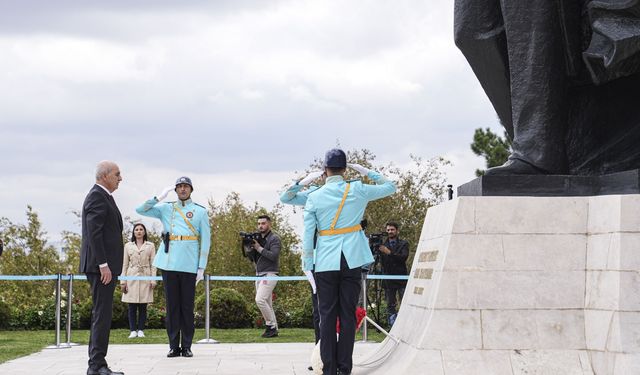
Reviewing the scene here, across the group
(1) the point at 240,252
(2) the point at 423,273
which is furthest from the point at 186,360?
(1) the point at 240,252

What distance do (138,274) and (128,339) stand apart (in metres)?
1.58

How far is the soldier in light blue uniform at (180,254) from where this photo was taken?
33.8 ft

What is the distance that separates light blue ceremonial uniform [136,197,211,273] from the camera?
10.4m

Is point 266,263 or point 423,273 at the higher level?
point 423,273

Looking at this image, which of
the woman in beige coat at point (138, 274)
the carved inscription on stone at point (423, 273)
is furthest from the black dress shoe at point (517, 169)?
the woman in beige coat at point (138, 274)

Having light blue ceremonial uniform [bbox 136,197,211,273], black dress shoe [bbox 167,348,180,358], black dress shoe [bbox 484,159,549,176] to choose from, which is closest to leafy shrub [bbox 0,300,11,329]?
light blue ceremonial uniform [bbox 136,197,211,273]

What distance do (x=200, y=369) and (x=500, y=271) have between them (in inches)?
138

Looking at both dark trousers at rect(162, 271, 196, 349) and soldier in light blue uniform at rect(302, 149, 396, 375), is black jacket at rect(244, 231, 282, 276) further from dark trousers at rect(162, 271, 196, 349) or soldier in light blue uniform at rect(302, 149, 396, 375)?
soldier in light blue uniform at rect(302, 149, 396, 375)

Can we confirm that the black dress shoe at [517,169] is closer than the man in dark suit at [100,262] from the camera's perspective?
Yes

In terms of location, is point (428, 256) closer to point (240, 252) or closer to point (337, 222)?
point (337, 222)

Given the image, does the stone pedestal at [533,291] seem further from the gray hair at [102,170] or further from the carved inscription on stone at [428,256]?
the gray hair at [102,170]

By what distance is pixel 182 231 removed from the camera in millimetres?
10617

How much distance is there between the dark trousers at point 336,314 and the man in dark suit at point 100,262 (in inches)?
71.5

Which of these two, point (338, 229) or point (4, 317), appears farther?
point (4, 317)
